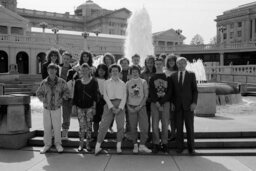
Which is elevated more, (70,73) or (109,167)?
(70,73)

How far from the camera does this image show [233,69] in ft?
115

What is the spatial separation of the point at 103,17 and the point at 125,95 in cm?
8090

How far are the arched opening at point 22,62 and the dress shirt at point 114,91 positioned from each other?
3614 cm

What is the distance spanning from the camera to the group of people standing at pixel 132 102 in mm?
6684

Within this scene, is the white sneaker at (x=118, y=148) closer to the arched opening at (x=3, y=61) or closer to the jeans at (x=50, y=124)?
the jeans at (x=50, y=124)

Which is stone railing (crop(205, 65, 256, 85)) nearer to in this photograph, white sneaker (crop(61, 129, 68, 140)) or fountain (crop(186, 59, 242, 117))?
fountain (crop(186, 59, 242, 117))

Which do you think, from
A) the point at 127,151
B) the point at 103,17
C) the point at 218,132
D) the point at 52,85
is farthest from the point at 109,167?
the point at 103,17

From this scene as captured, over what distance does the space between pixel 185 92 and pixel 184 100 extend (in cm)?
18

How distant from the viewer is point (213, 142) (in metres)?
7.07

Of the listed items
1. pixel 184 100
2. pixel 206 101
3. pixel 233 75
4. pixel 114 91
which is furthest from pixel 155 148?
pixel 233 75

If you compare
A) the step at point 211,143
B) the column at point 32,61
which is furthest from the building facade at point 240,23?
the step at point 211,143

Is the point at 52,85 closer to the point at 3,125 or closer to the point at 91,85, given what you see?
the point at 91,85

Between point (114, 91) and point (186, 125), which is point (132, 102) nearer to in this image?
point (114, 91)

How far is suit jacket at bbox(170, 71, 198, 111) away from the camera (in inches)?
260
